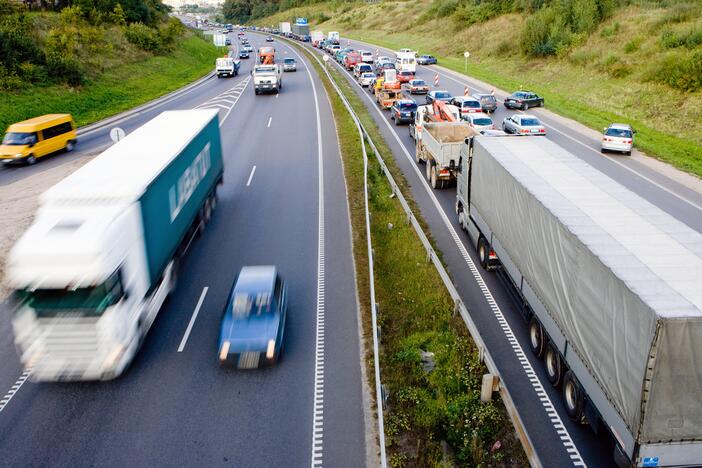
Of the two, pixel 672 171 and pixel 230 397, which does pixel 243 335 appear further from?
pixel 672 171

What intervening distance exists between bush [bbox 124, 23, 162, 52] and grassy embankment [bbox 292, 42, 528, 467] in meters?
48.9

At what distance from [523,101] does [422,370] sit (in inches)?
1296

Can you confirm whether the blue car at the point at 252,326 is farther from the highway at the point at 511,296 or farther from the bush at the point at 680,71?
the bush at the point at 680,71

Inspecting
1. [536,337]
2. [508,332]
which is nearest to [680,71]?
[508,332]

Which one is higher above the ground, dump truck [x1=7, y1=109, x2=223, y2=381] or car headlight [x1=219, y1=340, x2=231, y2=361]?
dump truck [x1=7, y1=109, x2=223, y2=381]

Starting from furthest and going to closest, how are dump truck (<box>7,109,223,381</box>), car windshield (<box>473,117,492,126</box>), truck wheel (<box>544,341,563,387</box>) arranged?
car windshield (<box>473,117,492,126</box>)
truck wheel (<box>544,341,563,387</box>)
dump truck (<box>7,109,223,381</box>)

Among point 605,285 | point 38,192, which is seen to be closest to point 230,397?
point 605,285

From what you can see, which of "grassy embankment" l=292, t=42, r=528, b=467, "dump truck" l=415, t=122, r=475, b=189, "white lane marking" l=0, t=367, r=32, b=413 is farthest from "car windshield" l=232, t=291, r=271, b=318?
"dump truck" l=415, t=122, r=475, b=189

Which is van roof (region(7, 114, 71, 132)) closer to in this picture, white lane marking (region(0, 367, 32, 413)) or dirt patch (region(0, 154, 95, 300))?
dirt patch (region(0, 154, 95, 300))

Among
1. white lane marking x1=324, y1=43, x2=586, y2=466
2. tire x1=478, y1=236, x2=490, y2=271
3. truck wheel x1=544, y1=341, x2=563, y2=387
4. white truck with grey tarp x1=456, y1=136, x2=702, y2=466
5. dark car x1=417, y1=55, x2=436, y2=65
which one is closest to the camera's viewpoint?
white truck with grey tarp x1=456, y1=136, x2=702, y2=466

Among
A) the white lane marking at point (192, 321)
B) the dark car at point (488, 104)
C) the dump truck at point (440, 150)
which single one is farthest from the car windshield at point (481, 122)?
the white lane marking at point (192, 321)

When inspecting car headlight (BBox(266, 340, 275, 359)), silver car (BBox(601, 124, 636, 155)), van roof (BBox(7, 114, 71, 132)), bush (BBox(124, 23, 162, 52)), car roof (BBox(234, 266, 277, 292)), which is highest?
bush (BBox(124, 23, 162, 52))

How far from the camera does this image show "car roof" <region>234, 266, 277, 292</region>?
1318cm

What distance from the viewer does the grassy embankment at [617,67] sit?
3388 cm
